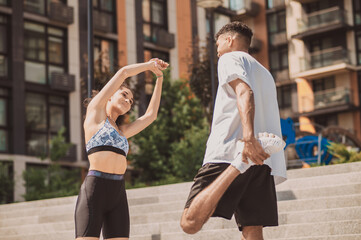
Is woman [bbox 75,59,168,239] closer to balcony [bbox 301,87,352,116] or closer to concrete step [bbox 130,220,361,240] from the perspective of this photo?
concrete step [bbox 130,220,361,240]

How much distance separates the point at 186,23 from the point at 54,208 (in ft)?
87.0

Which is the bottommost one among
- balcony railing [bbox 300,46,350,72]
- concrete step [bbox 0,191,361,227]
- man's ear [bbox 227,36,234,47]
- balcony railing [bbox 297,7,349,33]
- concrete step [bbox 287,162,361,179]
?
concrete step [bbox 0,191,361,227]

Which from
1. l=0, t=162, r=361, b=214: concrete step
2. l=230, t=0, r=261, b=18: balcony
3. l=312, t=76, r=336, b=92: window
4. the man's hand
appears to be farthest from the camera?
l=230, t=0, r=261, b=18: balcony

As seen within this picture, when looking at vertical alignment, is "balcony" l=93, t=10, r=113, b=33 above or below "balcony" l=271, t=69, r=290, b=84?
above

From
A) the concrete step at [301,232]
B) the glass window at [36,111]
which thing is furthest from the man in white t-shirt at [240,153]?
the glass window at [36,111]

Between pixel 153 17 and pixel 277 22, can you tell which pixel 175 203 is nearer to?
pixel 153 17

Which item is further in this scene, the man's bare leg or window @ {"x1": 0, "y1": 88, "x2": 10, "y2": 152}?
window @ {"x1": 0, "y1": 88, "x2": 10, "y2": 152}

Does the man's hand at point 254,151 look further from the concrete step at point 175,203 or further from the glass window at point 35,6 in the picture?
the glass window at point 35,6

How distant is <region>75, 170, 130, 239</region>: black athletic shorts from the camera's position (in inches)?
199

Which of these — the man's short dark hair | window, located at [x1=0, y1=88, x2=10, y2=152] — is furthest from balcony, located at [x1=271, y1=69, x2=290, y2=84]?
the man's short dark hair

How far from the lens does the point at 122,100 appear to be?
5.53 metres

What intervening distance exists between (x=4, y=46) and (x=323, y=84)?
20.9m

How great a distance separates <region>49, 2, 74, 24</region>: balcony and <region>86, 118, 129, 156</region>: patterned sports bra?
26.1 metres

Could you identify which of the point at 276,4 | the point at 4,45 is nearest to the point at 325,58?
the point at 276,4
